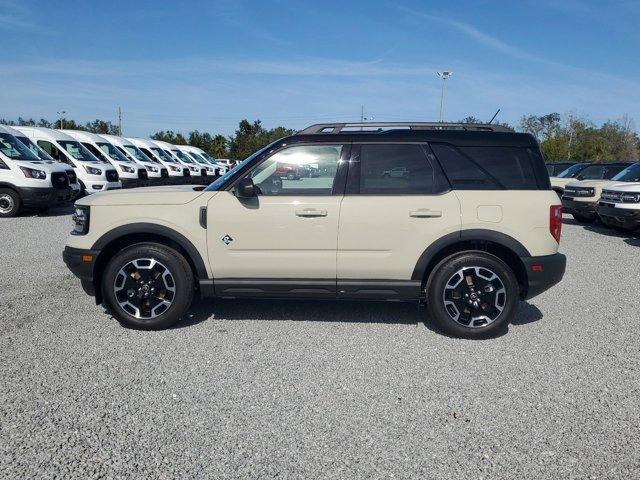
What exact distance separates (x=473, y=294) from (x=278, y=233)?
1.84 meters

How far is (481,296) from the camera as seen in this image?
4.54 m

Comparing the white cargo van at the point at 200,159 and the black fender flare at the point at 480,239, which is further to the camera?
the white cargo van at the point at 200,159

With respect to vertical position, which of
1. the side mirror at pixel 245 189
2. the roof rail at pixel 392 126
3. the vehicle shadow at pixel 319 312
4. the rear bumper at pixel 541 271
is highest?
the roof rail at pixel 392 126

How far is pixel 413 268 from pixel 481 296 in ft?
2.18

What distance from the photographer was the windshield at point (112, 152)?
18767mm

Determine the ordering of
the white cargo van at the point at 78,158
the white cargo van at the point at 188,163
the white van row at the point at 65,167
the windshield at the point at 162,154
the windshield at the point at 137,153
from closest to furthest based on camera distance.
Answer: the white van row at the point at 65,167 → the white cargo van at the point at 78,158 → the windshield at the point at 137,153 → the windshield at the point at 162,154 → the white cargo van at the point at 188,163

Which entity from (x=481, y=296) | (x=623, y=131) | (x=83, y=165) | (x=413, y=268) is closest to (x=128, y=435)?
(x=413, y=268)

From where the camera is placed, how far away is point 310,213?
176 inches

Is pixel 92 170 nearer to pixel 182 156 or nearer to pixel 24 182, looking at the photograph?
pixel 24 182

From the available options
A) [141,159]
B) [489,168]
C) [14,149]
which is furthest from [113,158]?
[489,168]

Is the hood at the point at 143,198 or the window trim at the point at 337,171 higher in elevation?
the window trim at the point at 337,171

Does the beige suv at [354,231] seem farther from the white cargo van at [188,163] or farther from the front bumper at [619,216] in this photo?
the white cargo van at [188,163]

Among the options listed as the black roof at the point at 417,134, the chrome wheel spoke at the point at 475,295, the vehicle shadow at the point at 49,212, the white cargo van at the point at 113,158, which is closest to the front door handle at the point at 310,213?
the black roof at the point at 417,134

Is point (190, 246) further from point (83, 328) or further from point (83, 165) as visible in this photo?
point (83, 165)
